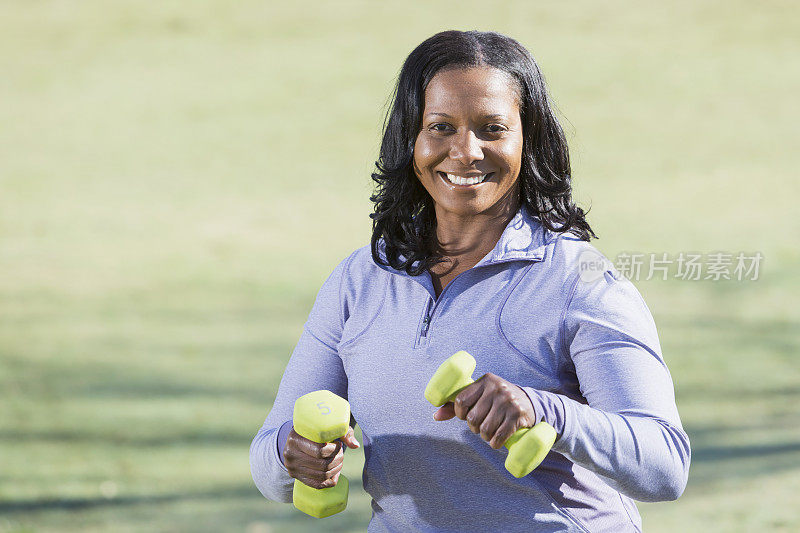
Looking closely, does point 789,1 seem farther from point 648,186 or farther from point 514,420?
point 514,420

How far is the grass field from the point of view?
5.37 m

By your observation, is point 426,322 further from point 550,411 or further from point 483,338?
point 550,411

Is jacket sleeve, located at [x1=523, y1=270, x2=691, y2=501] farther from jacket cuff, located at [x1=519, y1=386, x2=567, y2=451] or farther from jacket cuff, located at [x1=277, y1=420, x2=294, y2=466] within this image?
jacket cuff, located at [x1=277, y1=420, x2=294, y2=466]

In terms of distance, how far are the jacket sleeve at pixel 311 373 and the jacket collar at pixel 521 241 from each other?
7.5 inches

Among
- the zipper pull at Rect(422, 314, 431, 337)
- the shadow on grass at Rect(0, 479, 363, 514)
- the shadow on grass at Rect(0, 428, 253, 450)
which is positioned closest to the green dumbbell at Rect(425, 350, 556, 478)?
the zipper pull at Rect(422, 314, 431, 337)

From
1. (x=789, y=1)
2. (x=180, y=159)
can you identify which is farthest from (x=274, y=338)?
(x=789, y=1)

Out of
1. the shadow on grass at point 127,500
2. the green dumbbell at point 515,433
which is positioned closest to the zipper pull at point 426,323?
the green dumbbell at point 515,433

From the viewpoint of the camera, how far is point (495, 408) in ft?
5.84

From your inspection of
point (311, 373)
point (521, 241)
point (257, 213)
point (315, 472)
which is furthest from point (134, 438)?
point (257, 213)

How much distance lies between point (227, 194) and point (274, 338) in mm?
3885

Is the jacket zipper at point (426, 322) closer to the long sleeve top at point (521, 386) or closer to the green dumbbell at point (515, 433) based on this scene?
the long sleeve top at point (521, 386)

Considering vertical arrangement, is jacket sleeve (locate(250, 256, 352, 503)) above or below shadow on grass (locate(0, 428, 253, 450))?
above

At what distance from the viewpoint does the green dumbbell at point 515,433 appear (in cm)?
175

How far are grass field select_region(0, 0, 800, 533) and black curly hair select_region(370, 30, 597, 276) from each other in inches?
9.6
